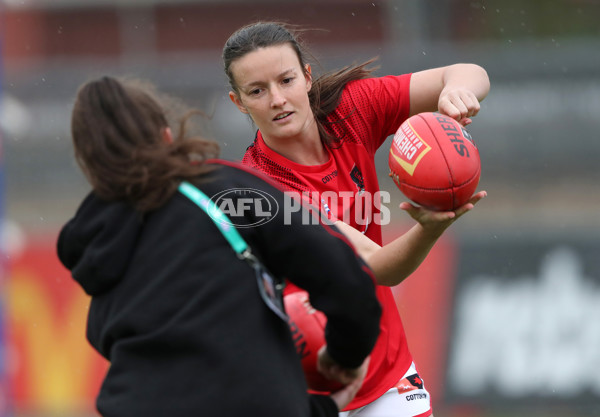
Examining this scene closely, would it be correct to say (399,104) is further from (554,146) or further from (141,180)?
(554,146)

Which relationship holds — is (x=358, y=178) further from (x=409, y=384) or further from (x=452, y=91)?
(x=409, y=384)

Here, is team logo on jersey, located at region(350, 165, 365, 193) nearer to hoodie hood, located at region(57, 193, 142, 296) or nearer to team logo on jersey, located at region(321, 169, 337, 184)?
team logo on jersey, located at region(321, 169, 337, 184)

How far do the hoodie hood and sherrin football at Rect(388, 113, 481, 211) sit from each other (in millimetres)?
1113

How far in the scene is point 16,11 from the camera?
17891 mm

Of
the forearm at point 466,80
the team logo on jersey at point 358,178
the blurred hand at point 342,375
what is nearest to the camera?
the blurred hand at point 342,375

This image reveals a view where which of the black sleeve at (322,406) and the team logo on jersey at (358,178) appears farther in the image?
the team logo on jersey at (358,178)

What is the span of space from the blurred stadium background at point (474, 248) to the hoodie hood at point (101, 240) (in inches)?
130

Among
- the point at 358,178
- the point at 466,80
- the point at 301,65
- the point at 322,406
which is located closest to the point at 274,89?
the point at 301,65

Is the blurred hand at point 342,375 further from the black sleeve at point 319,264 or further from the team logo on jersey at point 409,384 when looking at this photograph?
the team logo on jersey at point 409,384

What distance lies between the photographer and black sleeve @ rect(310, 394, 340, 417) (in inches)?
96.8

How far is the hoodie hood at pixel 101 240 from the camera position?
2.31 m

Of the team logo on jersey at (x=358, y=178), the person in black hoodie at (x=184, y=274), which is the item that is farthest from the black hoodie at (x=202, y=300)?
the team logo on jersey at (x=358, y=178)

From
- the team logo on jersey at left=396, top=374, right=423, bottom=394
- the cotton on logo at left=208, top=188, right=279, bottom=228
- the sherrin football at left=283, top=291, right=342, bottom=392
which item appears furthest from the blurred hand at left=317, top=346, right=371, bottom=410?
the team logo on jersey at left=396, top=374, right=423, bottom=394

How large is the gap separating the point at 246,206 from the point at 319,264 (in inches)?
10.3
